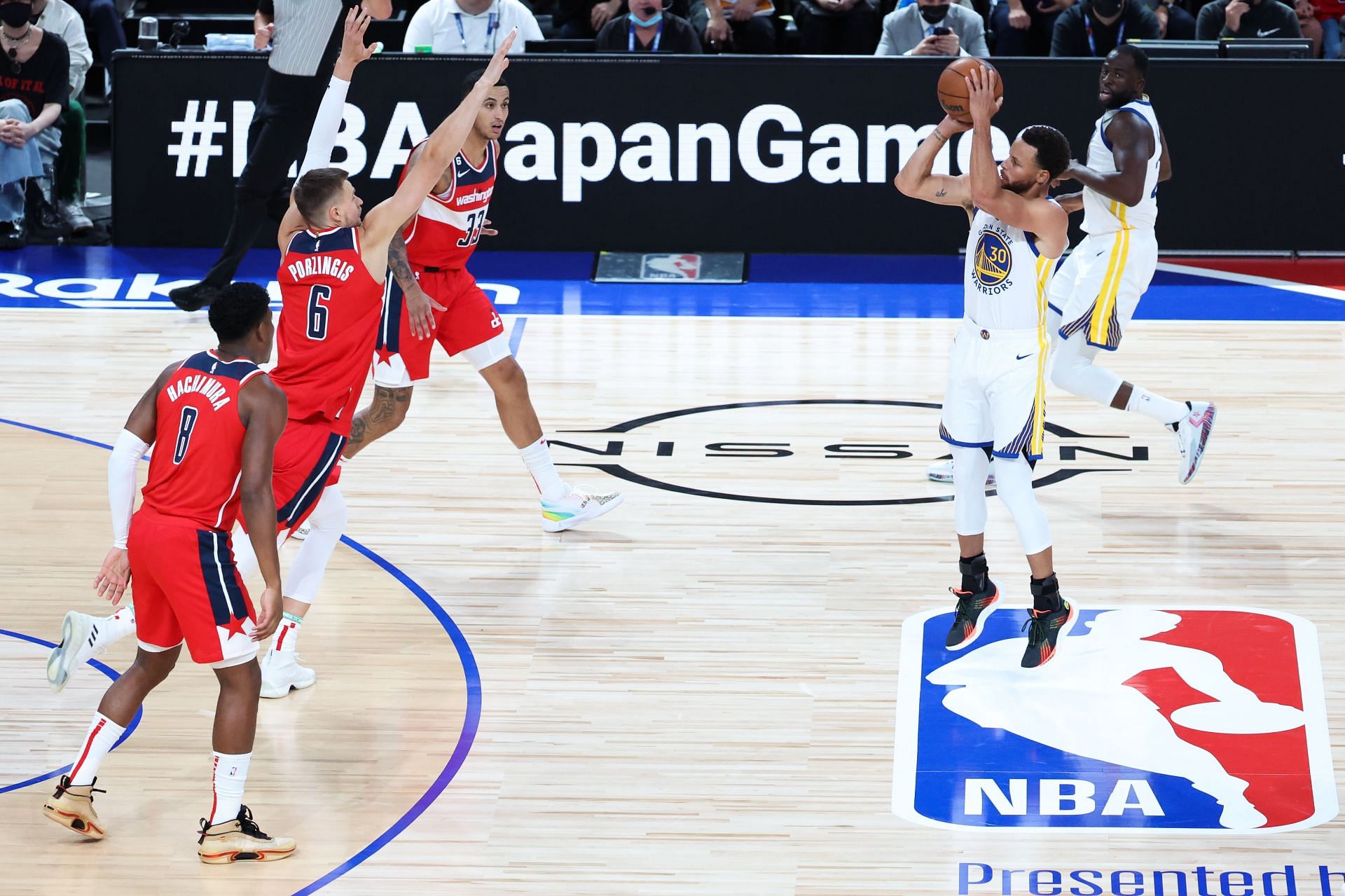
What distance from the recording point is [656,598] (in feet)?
22.6

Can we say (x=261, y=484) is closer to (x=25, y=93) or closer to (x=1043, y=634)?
(x=1043, y=634)

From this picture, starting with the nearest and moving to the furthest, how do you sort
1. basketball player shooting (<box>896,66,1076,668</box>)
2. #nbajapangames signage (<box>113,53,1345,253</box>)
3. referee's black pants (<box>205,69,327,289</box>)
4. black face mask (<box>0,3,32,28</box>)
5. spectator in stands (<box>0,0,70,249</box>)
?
basketball player shooting (<box>896,66,1076,668</box>)
referee's black pants (<box>205,69,327,289</box>)
#nbajapangames signage (<box>113,53,1345,253</box>)
spectator in stands (<box>0,0,70,249</box>)
black face mask (<box>0,3,32,28</box>)

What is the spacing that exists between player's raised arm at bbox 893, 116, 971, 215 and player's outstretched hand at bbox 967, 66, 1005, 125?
351 mm

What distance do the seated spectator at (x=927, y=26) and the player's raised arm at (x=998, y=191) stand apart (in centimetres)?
642

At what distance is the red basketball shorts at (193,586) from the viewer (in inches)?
189

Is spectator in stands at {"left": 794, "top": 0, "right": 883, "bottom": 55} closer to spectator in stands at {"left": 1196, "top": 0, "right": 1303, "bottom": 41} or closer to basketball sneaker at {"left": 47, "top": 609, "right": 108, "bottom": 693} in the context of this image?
spectator in stands at {"left": 1196, "top": 0, "right": 1303, "bottom": 41}

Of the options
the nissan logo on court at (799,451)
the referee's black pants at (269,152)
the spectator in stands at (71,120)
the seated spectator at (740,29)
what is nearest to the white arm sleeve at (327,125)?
the nissan logo on court at (799,451)

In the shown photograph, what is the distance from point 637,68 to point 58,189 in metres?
4.24

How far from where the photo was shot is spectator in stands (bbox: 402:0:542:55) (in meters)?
12.0

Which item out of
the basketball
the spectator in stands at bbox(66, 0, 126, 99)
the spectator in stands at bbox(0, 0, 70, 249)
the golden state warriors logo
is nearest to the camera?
the basketball

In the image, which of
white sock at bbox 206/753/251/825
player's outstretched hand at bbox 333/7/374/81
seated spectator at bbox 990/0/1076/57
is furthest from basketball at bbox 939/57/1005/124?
seated spectator at bbox 990/0/1076/57

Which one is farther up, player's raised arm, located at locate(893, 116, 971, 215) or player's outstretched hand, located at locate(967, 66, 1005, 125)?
player's outstretched hand, located at locate(967, 66, 1005, 125)

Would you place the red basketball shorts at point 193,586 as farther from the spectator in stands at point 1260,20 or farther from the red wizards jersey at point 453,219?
the spectator in stands at point 1260,20

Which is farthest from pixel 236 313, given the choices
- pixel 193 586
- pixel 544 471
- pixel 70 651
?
pixel 544 471
